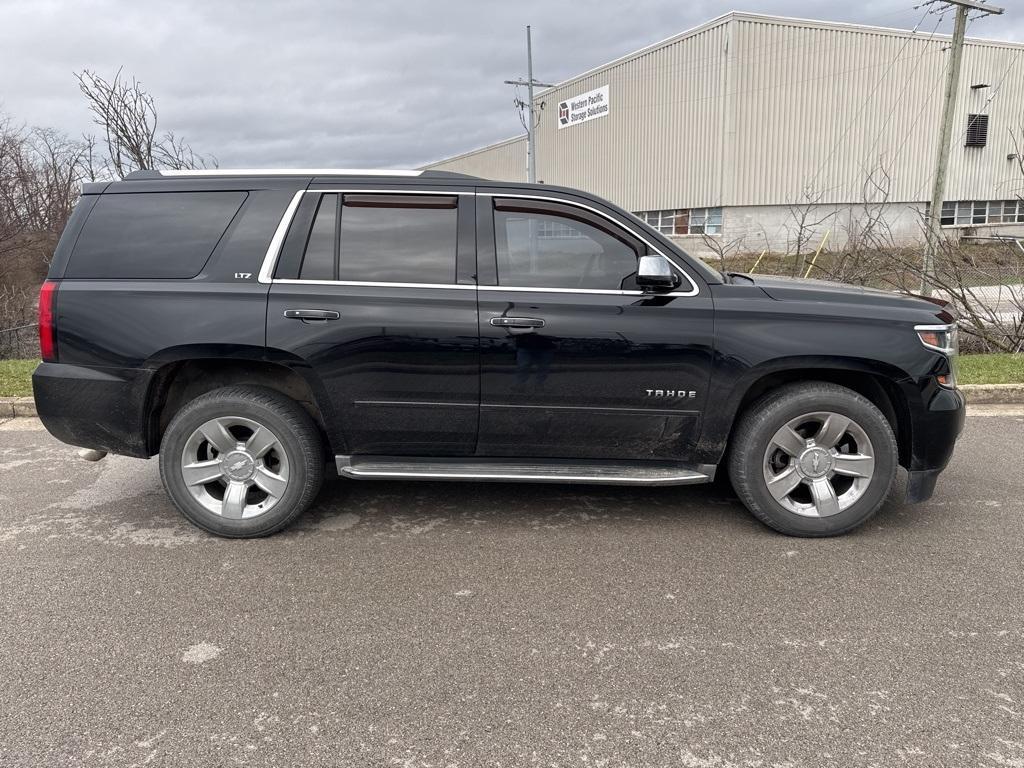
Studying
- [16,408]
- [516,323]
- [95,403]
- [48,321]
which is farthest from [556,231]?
[16,408]

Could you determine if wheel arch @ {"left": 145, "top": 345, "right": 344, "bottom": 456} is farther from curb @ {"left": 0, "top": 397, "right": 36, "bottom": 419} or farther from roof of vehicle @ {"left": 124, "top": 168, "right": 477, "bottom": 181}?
curb @ {"left": 0, "top": 397, "right": 36, "bottom": 419}

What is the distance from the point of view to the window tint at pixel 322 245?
3838 millimetres

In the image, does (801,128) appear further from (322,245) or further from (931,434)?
(322,245)

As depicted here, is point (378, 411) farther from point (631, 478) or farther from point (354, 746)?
point (354, 746)

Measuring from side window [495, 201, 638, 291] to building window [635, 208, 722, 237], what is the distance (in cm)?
2968

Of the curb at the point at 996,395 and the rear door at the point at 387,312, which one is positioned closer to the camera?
the rear door at the point at 387,312

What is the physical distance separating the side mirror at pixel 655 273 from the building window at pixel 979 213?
3961cm

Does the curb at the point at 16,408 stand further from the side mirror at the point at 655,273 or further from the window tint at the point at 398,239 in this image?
the side mirror at the point at 655,273

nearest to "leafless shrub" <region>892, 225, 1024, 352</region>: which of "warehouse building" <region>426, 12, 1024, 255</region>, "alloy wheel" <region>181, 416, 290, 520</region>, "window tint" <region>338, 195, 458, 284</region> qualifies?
"window tint" <region>338, 195, 458, 284</region>

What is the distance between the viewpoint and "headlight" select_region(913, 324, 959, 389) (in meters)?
3.73

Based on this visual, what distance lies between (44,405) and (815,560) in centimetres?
421

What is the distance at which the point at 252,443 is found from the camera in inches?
153

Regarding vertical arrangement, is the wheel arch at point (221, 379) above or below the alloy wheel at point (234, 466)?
above

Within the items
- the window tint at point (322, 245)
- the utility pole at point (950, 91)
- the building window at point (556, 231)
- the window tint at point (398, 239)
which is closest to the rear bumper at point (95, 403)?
the window tint at point (322, 245)
